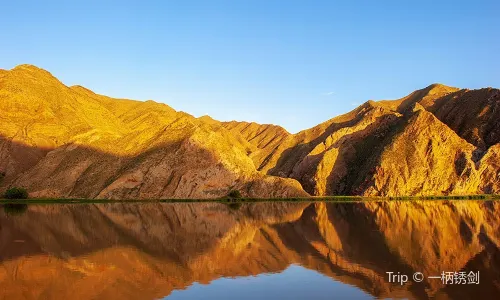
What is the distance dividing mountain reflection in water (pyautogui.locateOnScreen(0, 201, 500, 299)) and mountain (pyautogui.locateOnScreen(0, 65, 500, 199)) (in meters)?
69.5

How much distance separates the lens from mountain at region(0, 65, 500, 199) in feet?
372

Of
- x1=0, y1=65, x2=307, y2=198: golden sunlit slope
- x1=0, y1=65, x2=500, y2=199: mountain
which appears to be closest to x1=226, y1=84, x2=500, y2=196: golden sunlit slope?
x1=0, y1=65, x2=500, y2=199: mountain

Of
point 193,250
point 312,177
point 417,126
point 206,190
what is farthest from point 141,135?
point 193,250

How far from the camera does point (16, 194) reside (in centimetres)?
10469

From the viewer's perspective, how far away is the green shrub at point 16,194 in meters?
104

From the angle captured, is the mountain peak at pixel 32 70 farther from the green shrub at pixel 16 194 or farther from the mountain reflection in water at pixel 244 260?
the mountain reflection in water at pixel 244 260

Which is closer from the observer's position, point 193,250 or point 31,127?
point 193,250

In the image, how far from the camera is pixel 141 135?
424 feet

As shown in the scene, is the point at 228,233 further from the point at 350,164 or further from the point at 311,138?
the point at 311,138

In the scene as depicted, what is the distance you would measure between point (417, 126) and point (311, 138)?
188 feet

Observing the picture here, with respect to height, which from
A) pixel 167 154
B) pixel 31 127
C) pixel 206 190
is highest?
pixel 31 127

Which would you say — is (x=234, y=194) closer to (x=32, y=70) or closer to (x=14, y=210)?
(x=14, y=210)

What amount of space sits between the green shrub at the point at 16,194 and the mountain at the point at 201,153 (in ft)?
12.1

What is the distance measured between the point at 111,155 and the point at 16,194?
24053 millimetres
